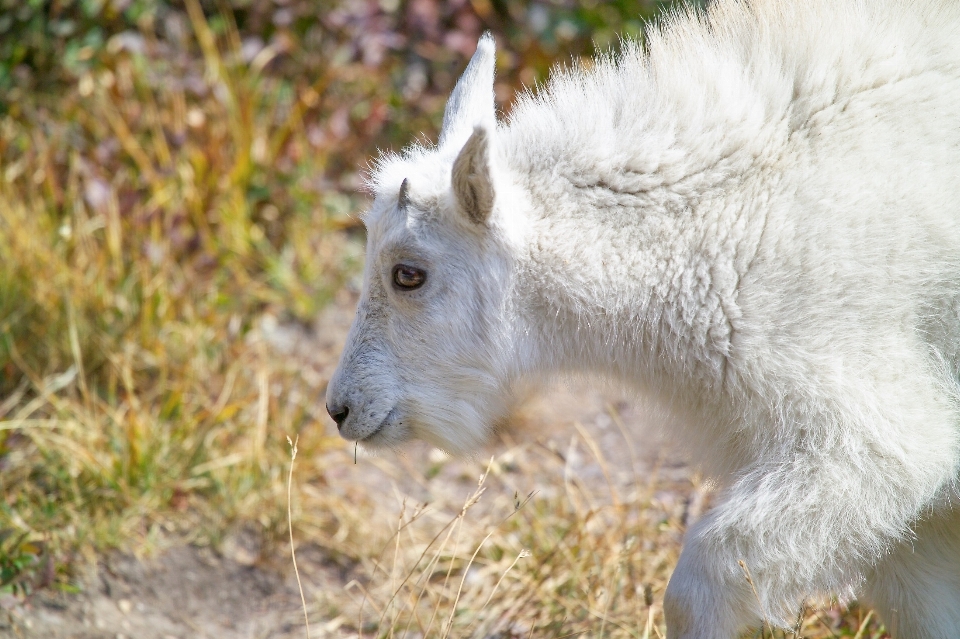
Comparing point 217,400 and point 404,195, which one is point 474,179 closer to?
point 404,195

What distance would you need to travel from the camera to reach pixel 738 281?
9.05 ft

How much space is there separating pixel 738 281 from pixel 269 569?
103 inches

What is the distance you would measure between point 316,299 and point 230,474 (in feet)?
5.29

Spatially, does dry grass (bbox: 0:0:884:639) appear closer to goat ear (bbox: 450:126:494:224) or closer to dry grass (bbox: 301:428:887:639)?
dry grass (bbox: 301:428:887:639)

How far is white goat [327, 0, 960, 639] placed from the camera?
8.66 feet

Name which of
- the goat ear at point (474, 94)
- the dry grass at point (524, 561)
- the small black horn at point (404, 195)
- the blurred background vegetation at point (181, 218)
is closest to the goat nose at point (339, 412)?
the dry grass at point (524, 561)

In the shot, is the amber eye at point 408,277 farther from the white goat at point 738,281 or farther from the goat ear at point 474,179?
the goat ear at point 474,179

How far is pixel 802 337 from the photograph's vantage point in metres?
2.67

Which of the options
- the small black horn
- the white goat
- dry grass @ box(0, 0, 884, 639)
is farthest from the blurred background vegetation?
the small black horn

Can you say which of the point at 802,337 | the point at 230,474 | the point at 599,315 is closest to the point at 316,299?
the point at 230,474

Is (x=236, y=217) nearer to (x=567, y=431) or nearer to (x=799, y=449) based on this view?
(x=567, y=431)

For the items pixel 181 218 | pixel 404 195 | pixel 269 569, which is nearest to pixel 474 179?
pixel 404 195

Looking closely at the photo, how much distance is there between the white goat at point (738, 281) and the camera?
2641mm

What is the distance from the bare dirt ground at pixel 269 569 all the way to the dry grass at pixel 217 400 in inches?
2.1
